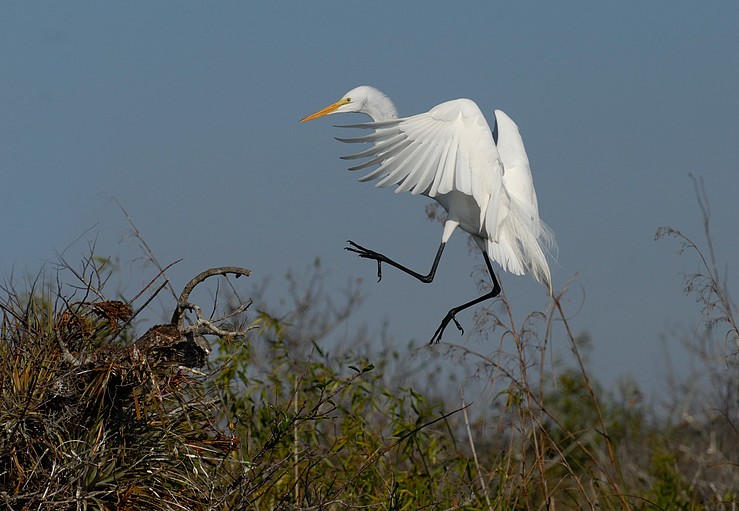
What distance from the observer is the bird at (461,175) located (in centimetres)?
440

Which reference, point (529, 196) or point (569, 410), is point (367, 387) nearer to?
point (529, 196)

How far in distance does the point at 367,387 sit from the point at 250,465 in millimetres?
1182

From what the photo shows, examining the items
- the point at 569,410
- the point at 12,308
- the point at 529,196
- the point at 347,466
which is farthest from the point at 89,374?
the point at 569,410

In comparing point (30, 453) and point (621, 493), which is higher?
point (30, 453)

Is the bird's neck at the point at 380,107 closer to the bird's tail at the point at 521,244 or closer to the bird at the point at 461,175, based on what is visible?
the bird at the point at 461,175

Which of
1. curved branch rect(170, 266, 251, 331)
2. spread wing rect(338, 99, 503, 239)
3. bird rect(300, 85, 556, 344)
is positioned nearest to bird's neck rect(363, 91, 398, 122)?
bird rect(300, 85, 556, 344)

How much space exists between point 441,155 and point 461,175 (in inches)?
5.9

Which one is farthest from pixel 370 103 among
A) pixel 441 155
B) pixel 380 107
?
pixel 441 155

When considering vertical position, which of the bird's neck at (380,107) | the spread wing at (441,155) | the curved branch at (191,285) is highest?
the bird's neck at (380,107)

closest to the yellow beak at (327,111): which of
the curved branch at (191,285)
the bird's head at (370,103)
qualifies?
the bird's head at (370,103)

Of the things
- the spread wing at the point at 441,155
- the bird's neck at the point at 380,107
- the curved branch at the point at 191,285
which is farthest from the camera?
the bird's neck at the point at 380,107

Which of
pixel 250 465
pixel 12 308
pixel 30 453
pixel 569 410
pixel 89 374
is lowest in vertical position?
pixel 569 410

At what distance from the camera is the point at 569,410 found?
9508 millimetres

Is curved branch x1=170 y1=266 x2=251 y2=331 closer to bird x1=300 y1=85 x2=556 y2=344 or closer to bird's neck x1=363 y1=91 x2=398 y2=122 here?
bird x1=300 y1=85 x2=556 y2=344
